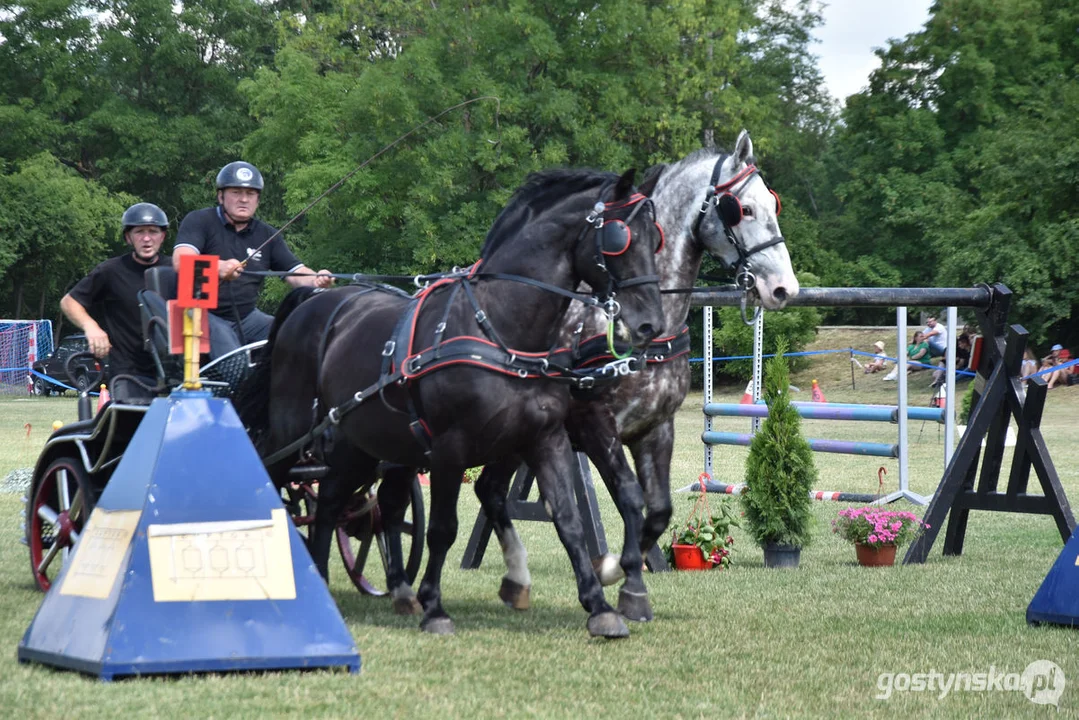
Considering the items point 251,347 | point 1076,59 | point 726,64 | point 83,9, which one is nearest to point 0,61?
point 83,9

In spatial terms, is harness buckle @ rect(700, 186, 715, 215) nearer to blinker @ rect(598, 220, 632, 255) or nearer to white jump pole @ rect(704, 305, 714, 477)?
blinker @ rect(598, 220, 632, 255)

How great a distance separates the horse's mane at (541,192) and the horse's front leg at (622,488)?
3.46ft

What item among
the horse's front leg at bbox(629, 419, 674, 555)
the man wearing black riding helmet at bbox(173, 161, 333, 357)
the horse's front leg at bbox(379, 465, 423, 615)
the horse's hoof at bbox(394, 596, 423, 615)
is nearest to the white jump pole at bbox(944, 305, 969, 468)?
the horse's front leg at bbox(629, 419, 674, 555)

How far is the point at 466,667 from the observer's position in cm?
573

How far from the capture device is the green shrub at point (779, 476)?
9289mm

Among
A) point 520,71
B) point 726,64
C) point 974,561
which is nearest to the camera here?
point 974,561

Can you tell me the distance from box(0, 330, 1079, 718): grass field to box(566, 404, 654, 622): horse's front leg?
0.24 metres

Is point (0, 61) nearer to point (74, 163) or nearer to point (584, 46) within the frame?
point (74, 163)

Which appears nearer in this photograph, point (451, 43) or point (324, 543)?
point (324, 543)

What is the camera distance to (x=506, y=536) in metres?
7.66

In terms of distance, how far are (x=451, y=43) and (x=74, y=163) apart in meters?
21.7

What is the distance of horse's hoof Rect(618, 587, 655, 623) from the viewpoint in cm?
701

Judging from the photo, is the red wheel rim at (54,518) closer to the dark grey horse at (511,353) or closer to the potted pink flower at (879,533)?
the dark grey horse at (511,353)

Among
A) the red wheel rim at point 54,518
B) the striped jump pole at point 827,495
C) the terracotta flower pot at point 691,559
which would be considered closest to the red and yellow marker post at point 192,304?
the red wheel rim at point 54,518
